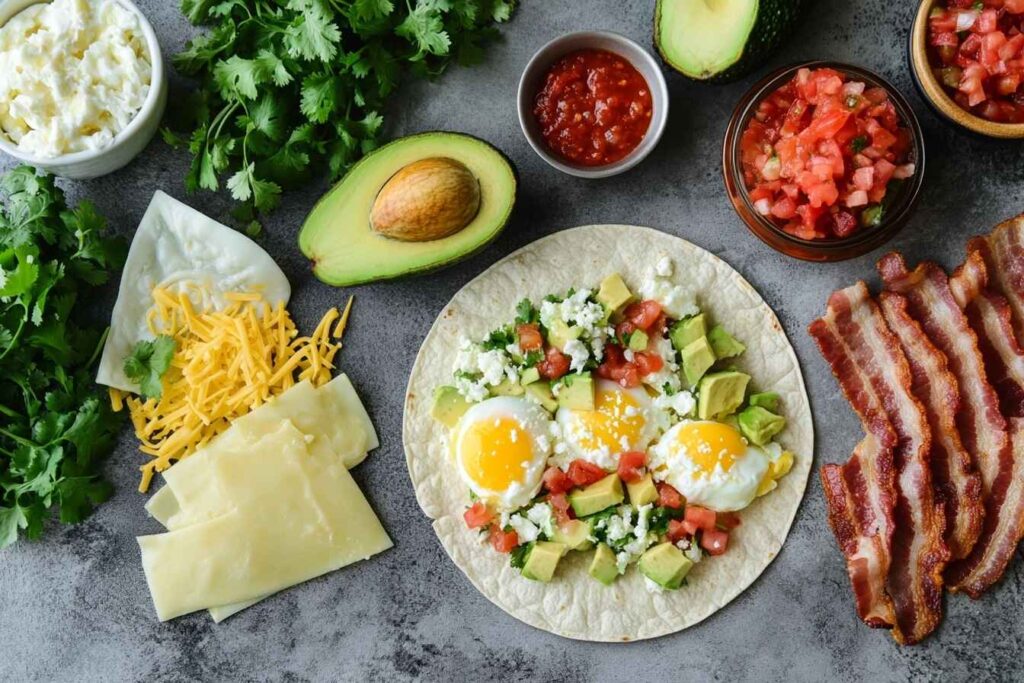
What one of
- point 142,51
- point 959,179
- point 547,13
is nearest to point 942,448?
point 959,179

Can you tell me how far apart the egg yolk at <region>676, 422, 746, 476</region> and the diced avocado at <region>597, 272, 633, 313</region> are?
0.59 m

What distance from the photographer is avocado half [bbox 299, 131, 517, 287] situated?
349 cm

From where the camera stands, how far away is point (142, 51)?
3576 mm

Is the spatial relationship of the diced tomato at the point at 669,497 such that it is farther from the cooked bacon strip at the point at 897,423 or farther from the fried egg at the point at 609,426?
the cooked bacon strip at the point at 897,423

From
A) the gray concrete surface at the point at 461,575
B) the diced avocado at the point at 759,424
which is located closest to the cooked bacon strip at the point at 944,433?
the gray concrete surface at the point at 461,575

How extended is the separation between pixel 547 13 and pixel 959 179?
1951 mm

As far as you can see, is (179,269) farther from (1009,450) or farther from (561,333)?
(1009,450)

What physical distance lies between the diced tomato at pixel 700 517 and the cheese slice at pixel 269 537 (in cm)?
135

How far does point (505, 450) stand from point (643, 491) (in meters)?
0.61

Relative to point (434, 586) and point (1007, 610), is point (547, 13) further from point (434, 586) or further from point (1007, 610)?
point (1007, 610)

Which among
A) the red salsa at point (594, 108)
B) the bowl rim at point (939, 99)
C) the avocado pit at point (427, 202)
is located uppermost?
the bowl rim at point (939, 99)

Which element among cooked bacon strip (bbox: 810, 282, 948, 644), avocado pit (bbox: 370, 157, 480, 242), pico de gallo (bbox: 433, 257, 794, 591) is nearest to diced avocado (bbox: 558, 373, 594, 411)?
pico de gallo (bbox: 433, 257, 794, 591)

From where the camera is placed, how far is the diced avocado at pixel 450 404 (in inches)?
148

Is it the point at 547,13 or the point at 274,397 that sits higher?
the point at 547,13
